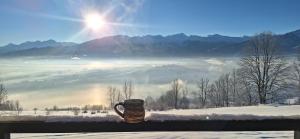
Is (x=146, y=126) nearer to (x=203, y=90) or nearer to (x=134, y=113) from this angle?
(x=134, y=113)

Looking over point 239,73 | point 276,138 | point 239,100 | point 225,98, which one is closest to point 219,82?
point 225,98

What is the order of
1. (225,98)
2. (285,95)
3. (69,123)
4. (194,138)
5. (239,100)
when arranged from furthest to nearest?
(225,98) → (239,100) → (285,95) → (194,138) → (69,123)

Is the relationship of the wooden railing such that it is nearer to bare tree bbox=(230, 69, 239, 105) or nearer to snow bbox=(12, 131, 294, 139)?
snow bbox=(12, 131, 294, 139)

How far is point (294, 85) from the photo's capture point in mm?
45344

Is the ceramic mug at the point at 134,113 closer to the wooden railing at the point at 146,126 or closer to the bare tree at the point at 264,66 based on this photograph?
the wooden railing at the point at 146,126

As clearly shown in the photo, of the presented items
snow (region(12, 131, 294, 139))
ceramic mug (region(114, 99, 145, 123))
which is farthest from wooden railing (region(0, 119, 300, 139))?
snow (region(12, 131, 294, 139))

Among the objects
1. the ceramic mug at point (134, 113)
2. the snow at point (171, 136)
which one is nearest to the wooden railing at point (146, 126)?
the ceramic mug at point (134, 113)

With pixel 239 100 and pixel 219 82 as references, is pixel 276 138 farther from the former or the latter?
pixel 219 82

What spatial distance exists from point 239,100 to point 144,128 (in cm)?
4581

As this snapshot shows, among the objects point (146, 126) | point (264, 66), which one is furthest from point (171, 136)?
point (264, 66)

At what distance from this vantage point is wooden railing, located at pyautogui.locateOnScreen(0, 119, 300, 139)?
3.98m

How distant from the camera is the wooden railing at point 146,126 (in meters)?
3.98

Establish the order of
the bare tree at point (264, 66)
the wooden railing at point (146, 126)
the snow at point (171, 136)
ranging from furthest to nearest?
the bare tree at point (264, 66), the snow at point (171, 136), the wooden railing at point (146, 126)

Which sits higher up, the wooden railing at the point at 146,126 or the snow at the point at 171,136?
the wooden railing at the point at 146,126
